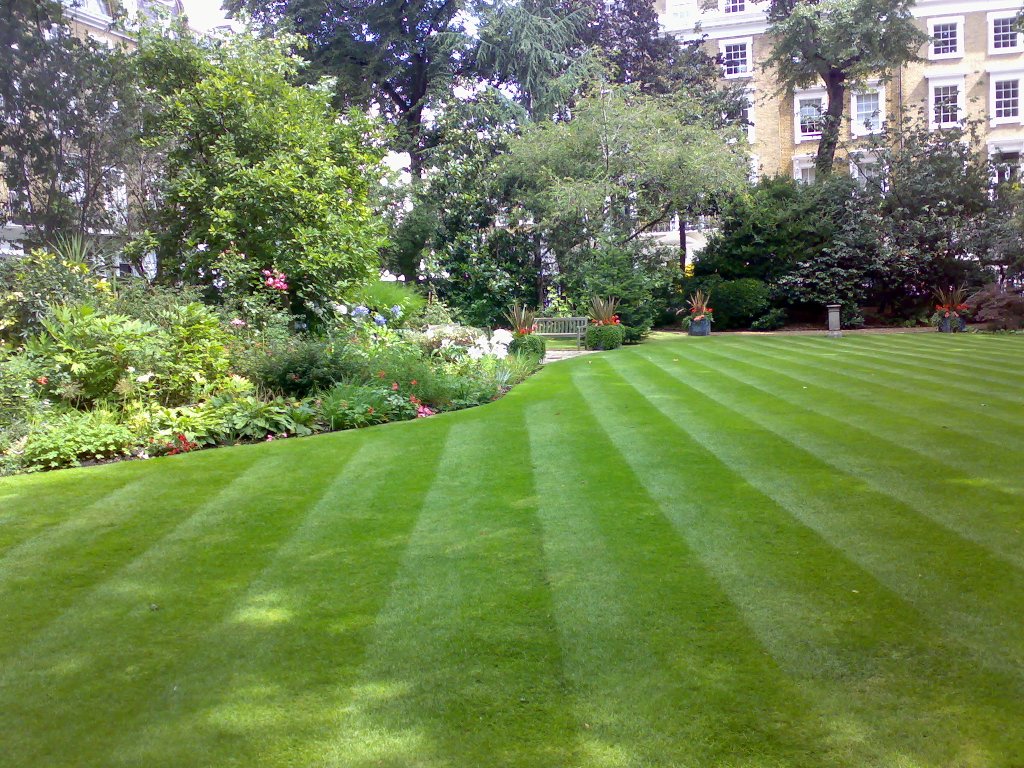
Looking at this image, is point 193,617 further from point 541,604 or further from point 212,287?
point 212,287

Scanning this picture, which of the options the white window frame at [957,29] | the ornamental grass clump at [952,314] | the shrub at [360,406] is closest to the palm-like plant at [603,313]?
the ornamental grass clump at [952,314]

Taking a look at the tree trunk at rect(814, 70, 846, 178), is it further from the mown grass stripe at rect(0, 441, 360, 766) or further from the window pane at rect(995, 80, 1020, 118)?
the mown grass stripe at rect(0, 441, 360, 766)

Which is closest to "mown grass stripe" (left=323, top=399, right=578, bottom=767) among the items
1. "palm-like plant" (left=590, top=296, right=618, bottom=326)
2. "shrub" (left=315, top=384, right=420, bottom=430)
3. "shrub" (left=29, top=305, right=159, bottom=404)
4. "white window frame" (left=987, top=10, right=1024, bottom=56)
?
"shrub" (left=315, top=384, right=420, bottom=430)

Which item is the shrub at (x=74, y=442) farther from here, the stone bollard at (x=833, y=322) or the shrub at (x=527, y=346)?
the stone bollard at (x=833, y=322)

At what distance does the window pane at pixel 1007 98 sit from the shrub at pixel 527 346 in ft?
110

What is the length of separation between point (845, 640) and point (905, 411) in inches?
203

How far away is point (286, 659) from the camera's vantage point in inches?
126

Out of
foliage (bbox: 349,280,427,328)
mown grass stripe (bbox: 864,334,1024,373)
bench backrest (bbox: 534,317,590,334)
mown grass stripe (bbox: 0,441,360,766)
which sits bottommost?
mown grass stripe (bbox: 0,441,360,766)

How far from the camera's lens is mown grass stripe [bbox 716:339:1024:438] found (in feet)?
22.7

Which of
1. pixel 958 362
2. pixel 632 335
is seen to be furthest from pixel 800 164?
pixel 958 362

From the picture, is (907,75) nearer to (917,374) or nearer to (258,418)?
(917,374)

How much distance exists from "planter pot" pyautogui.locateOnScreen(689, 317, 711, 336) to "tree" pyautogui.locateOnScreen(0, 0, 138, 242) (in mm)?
14851

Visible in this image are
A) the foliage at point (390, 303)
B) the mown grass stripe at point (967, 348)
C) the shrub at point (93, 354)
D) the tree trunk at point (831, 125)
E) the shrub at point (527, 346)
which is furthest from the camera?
the tree trunk at point (831, 125)

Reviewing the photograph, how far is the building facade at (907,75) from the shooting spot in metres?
36.2
